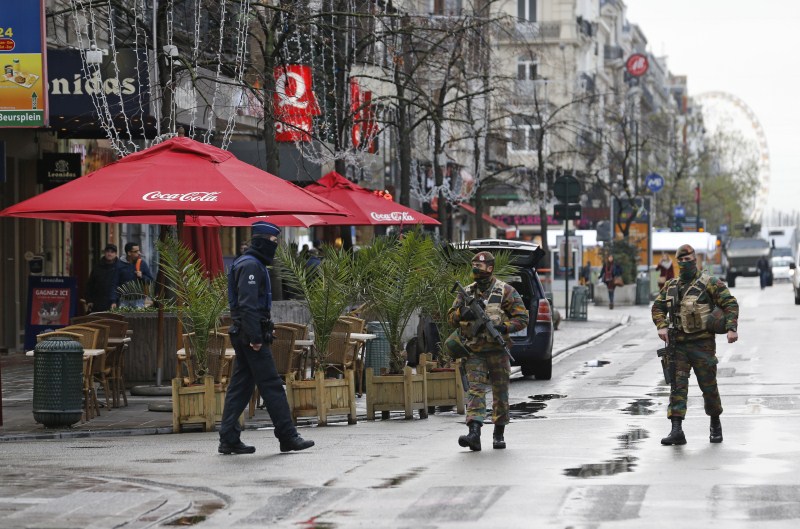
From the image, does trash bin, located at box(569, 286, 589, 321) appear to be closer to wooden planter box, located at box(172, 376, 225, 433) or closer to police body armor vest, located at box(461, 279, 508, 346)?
wooden planter box, located at box(172, 376, 225, 433)

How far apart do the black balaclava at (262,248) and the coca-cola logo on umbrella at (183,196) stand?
266 centimetres

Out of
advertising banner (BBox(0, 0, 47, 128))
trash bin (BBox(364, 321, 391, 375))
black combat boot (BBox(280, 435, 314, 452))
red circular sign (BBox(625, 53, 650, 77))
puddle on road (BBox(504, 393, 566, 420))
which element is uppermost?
red circular sign (BBox(625, 53, 650, 77))

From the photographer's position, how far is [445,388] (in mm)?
17766

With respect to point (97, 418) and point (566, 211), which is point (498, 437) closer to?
point (97, 418)

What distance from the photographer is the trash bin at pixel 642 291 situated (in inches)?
2184

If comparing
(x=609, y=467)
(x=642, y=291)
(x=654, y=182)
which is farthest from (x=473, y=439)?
(x=654, y=182)

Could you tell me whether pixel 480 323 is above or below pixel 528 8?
below

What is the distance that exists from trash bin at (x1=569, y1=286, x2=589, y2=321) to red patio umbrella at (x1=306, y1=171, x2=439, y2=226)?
51.6 ft

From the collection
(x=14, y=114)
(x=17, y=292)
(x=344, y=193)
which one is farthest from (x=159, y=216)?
(x=17, y=292)

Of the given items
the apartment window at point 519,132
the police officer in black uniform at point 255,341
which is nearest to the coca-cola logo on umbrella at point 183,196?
the police officer in black uniform at point 255,341

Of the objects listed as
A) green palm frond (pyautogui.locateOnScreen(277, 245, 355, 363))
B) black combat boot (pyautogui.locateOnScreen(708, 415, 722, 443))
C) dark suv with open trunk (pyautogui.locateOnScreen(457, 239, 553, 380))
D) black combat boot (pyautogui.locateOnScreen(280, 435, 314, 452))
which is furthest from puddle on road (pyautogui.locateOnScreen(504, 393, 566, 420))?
black combat boot (pyautogui.locateOnScreen(280, 435, 314, 452))

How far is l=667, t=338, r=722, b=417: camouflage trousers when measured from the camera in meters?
14.1

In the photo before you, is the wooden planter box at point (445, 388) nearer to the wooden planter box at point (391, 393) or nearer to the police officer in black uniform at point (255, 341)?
the wooden planter box at point (391, 393)

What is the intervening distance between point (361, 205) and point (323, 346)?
373 inches
